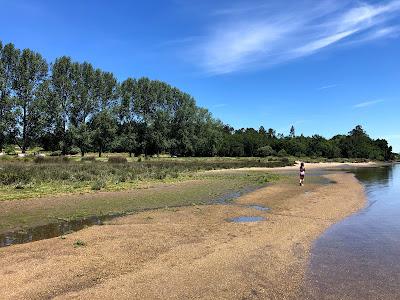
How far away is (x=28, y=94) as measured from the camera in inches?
2448

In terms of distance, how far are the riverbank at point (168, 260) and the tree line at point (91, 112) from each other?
177 feet

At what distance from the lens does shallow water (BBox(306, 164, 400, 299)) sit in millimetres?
7891

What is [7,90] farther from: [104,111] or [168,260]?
[168,260]

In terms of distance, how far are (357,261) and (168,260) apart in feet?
16.1

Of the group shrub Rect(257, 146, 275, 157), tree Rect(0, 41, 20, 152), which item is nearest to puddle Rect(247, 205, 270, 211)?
tree Rect(0, 41, 20, 152)

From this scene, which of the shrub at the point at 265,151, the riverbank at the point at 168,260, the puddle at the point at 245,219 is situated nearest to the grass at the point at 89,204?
the riverbank at the point at 168,260

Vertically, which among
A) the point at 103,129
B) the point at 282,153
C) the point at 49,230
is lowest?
the point at 49,230

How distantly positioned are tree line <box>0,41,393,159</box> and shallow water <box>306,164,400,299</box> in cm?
5719

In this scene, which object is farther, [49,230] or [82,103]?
[82,103]

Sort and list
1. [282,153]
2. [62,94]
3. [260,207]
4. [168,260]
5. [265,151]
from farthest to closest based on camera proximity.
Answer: [282,153]
[265,151]
[62,94]
[260,207]
[168,260]

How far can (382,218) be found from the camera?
55.6 feet

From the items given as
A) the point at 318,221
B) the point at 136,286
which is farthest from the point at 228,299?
the point at 318,221

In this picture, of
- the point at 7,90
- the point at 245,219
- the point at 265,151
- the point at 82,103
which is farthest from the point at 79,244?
the point at 265,151

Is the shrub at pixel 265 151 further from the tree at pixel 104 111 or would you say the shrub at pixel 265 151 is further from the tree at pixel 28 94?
the tree at pixel 28 94
